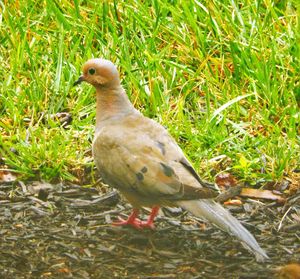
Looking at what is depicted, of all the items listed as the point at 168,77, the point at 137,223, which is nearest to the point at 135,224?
the point at 137,223

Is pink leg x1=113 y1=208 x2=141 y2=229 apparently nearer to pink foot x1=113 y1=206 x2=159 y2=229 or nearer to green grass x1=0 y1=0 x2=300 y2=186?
pink foot x1=113 y1=206 x2=159 y2=229

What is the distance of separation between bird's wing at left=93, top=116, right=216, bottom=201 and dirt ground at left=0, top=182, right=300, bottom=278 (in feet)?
1.03

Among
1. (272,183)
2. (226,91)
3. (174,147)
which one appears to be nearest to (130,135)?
(174,147)

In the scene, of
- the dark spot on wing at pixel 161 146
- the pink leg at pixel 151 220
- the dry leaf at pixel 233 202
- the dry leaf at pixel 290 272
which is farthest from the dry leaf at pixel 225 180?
the dry leaf at pixel 290 272

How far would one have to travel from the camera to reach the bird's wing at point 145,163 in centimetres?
528

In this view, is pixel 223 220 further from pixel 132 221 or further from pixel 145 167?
pixel 132 221

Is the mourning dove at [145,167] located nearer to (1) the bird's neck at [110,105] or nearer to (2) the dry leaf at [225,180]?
(1) the bird's neck at [110,105]

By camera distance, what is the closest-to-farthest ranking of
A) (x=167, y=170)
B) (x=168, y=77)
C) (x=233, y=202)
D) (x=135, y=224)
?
(x=167, y=170), (x=135, y=224), (x=233, y=202), (x=168, y=77)

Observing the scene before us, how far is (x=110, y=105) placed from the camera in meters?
5.81

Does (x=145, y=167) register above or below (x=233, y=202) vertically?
above

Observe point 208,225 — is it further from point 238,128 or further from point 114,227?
point 238,128

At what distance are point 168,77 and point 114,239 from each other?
1829mm

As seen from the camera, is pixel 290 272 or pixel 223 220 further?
pixel 223 220

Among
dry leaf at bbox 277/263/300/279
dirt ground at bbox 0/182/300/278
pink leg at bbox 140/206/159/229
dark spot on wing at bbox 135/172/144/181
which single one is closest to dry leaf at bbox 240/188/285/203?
Result: dirt ground at bbox 0/182/300/278
